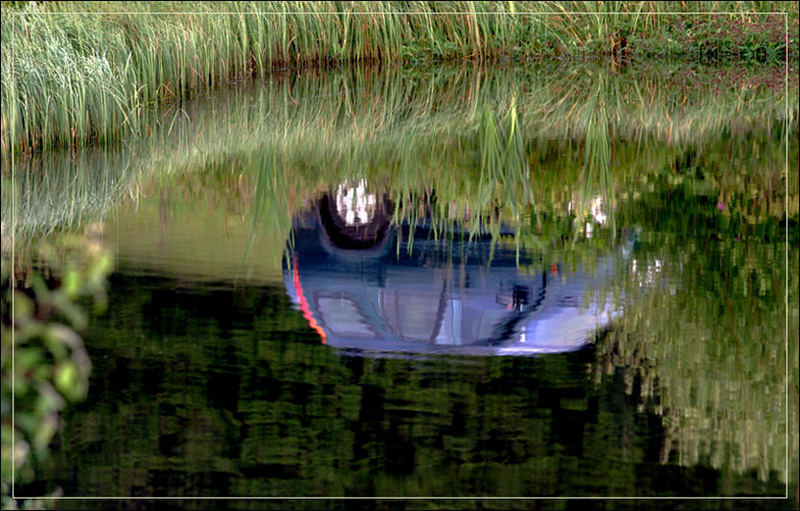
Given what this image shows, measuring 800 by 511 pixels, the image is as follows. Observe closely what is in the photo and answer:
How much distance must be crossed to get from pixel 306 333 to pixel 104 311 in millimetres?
1008

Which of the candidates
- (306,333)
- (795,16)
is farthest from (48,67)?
(795,16)

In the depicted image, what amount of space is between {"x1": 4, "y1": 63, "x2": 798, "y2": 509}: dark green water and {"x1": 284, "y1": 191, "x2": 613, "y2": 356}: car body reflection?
20 millimetres

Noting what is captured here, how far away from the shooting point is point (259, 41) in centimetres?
1485

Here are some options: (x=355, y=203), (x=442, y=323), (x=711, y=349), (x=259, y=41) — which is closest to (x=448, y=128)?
(x=355, y=203)

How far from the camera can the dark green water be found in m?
4.14

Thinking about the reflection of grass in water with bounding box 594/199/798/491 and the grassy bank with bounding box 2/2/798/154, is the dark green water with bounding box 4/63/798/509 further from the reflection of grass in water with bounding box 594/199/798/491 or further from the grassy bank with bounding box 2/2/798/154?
the grassy bank with bounding box 2/2/798/154

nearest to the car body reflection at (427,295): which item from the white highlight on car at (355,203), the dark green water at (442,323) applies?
the dark green water at (442,323)

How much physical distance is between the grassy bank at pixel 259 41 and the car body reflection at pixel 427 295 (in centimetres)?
260

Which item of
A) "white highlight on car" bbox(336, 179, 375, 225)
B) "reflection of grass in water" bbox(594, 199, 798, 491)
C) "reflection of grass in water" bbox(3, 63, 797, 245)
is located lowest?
"reflection of grass in water" bbox(594, 199, 798, 491)

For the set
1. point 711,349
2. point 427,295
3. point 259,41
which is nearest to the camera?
point 711,349

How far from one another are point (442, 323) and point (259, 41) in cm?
976

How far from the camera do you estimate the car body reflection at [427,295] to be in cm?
546

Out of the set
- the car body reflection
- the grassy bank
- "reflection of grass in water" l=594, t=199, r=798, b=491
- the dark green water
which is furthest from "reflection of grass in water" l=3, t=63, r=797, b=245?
"reflection of grass in water" l=594, t=199, r=798, b=491

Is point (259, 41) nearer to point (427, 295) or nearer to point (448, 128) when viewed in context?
point (448, 128)
